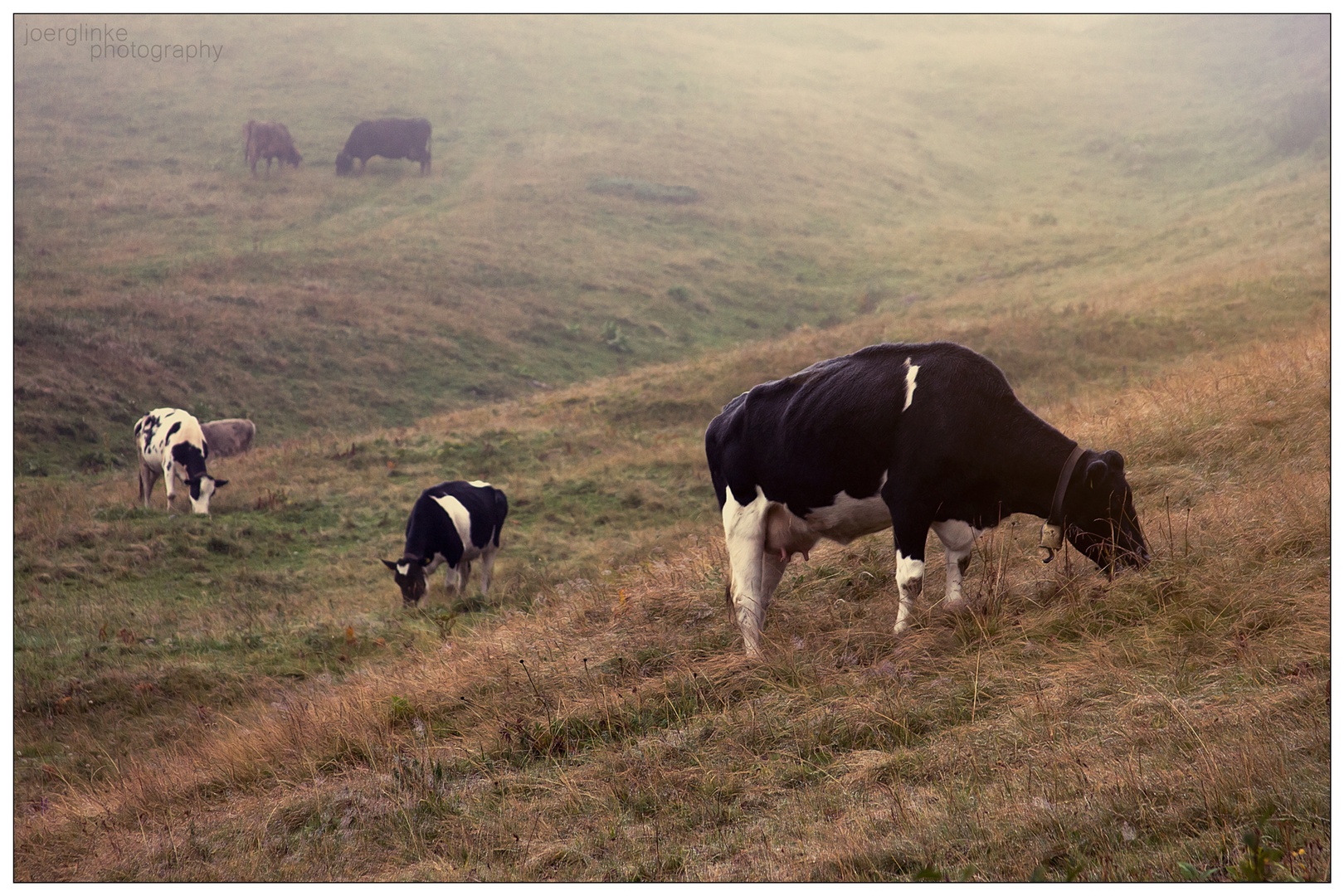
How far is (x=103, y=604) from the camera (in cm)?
1251

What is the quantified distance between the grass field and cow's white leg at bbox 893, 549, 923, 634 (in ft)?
0.97

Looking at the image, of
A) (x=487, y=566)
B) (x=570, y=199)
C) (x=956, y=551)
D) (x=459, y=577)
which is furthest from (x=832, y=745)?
(x=570, y=199)

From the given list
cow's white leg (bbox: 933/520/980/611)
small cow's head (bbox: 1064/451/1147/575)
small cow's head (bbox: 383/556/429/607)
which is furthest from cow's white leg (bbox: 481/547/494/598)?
small cow's head (bbox: 1064/451/1147/575)

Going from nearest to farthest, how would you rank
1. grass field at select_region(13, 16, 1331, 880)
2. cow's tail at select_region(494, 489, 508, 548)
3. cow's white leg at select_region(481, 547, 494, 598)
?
grass field at select_region(13, 16, 1331, 880)
cow's white leg at select_region(481, 547, 494, 598)
cow's tail at select_region(494, 489, 508, 548)

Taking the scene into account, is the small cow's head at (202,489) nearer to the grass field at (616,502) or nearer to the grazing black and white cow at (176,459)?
the grazing black and white cow at (176,459)

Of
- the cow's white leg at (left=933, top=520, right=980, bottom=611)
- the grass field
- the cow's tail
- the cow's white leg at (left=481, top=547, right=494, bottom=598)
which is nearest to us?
the grass field

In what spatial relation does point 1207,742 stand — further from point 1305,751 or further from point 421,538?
point 421,538

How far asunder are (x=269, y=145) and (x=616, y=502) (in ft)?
131

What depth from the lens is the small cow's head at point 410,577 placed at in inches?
500

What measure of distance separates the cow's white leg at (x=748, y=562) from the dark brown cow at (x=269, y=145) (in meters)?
47.4

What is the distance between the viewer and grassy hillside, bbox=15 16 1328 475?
27.5 metres

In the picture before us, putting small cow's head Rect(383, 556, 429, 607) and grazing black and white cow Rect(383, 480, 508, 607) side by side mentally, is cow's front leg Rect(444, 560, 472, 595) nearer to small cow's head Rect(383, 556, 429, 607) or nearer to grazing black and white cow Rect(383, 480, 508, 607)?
grazing black and white cow Rect(383, 480, 508, 607)

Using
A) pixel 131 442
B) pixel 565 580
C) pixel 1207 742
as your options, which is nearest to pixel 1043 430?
pixel 1207 742

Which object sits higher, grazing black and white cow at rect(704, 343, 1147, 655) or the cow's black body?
the cow's black body
